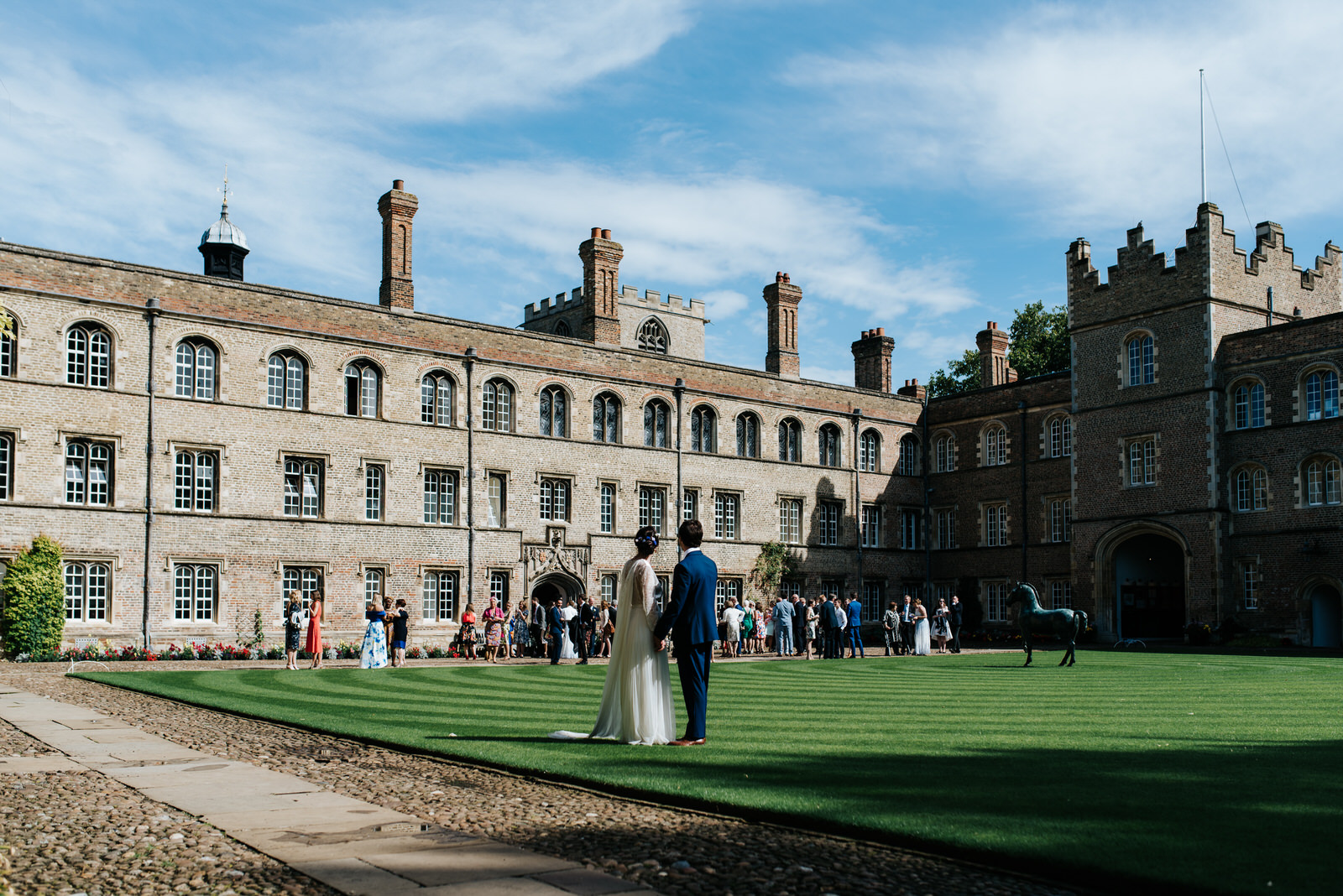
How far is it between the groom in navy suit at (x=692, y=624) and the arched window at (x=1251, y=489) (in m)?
30.0

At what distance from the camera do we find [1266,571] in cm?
3400

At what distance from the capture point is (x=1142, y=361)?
37625 millimetres

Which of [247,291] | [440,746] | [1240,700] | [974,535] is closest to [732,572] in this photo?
[974,535]

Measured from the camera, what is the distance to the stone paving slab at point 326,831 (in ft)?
16.4

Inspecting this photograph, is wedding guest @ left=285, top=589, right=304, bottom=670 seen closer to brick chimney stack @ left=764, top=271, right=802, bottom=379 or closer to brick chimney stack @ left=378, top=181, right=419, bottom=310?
brick chimney stack @ left=378, top=181, right=419, bottom=310

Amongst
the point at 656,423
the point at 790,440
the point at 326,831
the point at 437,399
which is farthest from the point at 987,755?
the point at 790,440

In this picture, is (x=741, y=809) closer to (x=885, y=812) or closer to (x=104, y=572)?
(x=885, y=812)

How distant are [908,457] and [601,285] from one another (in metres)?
15.0

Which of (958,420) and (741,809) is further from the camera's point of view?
(958,420)

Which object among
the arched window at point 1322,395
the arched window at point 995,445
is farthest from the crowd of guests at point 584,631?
the arched window at point 1322,395

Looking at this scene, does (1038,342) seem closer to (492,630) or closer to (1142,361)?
(1142,361)

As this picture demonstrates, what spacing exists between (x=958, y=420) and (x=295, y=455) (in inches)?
968

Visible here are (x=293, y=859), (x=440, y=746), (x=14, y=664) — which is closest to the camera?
(x=293, y=859)

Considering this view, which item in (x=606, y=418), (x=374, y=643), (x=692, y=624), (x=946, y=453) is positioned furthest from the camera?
(x=946, y=453)
